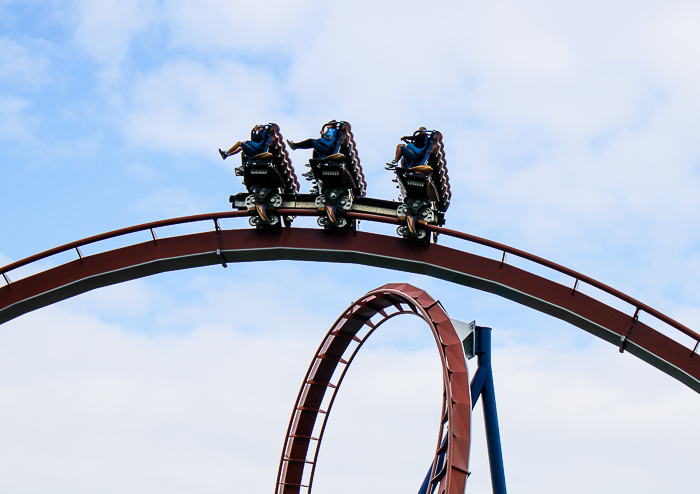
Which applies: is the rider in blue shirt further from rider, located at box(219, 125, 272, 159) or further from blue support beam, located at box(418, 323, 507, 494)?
blue support beam, located at box(418, 323, 507, 494)

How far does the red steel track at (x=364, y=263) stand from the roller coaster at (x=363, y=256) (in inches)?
0.6

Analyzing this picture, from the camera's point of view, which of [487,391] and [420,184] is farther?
[420,184]

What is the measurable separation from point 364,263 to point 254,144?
271cm

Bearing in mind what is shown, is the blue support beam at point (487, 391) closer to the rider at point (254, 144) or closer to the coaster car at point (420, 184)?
the coaster car at point (420, 184)

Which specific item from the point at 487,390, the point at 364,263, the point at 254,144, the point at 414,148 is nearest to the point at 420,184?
the point at 414,148

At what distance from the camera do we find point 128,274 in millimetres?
13883

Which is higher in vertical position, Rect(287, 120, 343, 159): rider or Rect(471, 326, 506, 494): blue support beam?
Rect(287, 120, 343, 159): rider

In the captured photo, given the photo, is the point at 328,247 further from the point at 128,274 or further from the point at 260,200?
the point at 128,274

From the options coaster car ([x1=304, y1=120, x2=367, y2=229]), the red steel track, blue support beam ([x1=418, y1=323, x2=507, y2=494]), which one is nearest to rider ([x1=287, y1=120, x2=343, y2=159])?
coaster car ([x1=304, y1=120, x2=367, y2=229])

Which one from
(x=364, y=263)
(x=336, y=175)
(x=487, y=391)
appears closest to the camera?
(x=487, y=391)

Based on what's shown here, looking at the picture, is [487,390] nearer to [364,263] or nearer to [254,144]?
[364,263]

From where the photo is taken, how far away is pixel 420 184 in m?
13.0

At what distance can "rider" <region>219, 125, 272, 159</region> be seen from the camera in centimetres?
1362

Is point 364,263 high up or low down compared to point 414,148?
down
